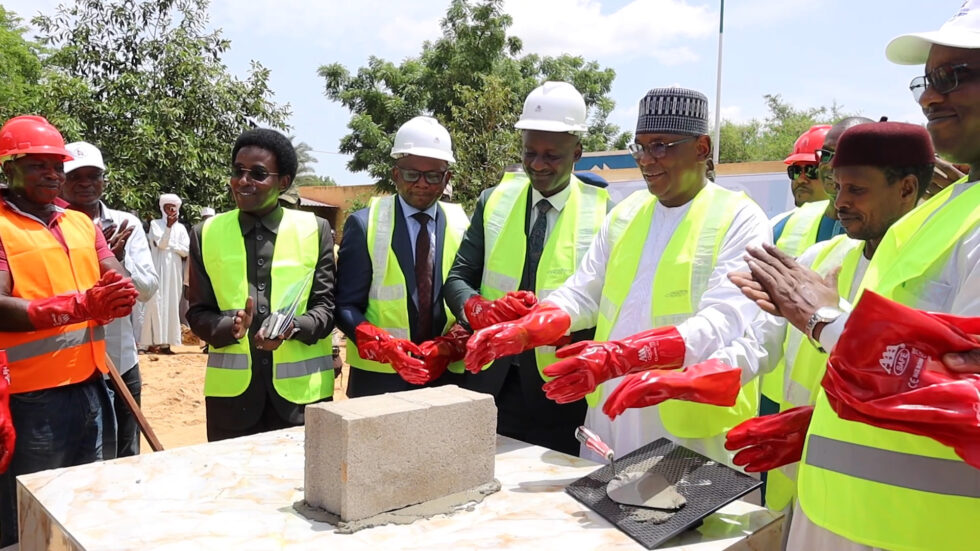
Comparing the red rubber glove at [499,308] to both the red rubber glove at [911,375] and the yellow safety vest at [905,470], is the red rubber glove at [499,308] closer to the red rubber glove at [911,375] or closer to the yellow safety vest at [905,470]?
the yellow safety vest at [905,470]

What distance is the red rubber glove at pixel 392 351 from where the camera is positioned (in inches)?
132

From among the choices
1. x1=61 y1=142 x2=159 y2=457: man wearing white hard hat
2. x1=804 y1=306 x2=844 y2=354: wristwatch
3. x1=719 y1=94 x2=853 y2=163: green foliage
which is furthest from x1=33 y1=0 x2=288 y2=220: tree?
x1=719 y1=94 x2=853 y2=163: green foliage

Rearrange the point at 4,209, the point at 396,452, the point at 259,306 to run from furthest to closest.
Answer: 1. the point at 259,306
2. the point at 4,209
3. the point at 396,452

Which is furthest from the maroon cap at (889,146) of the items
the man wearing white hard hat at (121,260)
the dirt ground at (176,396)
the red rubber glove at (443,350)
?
the dirt ground at (176,396)

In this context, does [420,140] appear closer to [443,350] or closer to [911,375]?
[443,350]

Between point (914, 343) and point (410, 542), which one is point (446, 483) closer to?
point (410, 542)

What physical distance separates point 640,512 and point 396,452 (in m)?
0.73

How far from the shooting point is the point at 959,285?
167cm

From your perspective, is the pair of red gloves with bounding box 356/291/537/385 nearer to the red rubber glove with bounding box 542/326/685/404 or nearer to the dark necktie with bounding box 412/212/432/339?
the dark necktie with bounding box 412/212/432/339

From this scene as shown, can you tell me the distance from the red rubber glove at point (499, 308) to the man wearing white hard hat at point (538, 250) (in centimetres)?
2

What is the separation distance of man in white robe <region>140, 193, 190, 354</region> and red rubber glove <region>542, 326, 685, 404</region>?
8549mm

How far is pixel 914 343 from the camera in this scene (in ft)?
4.99

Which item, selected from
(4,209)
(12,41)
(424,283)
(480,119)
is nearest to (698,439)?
(424,283)

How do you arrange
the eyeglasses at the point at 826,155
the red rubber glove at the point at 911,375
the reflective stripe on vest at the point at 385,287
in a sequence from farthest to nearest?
the eyeglasses at the point at 826,155
the reflective stripe on vest at the point at 385,287
the red rubber glove at the point at 911,375
